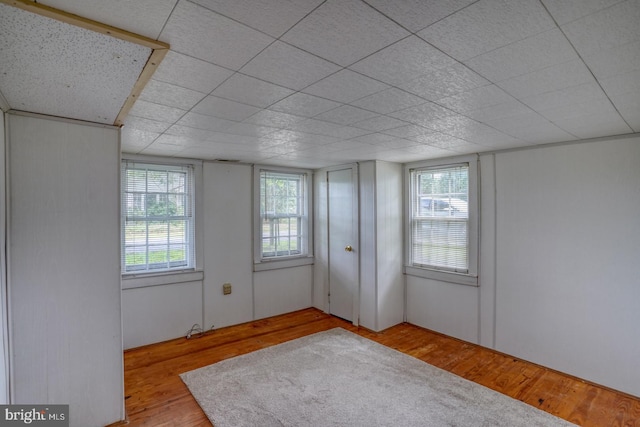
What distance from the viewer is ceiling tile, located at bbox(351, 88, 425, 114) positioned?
1.83 meters

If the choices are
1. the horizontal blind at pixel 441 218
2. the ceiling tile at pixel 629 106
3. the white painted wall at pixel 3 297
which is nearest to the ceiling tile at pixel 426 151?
the horizontal blind at pixel 441 218

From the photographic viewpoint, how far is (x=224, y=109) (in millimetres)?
2100

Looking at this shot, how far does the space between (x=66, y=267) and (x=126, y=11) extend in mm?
1909

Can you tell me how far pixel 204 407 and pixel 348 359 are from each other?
4.99ft

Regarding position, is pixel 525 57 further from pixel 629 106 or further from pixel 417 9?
pixel 629 106

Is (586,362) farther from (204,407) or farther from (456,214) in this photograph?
(204,407)

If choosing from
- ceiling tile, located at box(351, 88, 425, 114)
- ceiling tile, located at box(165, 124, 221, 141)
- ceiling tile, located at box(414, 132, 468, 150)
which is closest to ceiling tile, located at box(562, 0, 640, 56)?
ceiling tile, located at box(351, 88, 425, 114)

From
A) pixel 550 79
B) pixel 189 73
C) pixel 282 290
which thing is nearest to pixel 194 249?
pixel 282 290

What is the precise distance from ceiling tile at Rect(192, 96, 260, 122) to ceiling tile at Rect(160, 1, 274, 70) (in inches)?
21.0

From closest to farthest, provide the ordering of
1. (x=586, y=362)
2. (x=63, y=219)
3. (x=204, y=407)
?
(x=63, y=219) → (x=204, y=407) → (x=586, y=362)

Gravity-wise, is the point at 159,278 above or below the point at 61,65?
below

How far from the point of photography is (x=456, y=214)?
13.2 feet

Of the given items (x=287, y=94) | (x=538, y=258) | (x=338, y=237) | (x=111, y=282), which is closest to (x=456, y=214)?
(x=538, y=258)

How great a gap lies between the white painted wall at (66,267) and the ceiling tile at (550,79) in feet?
8.71
